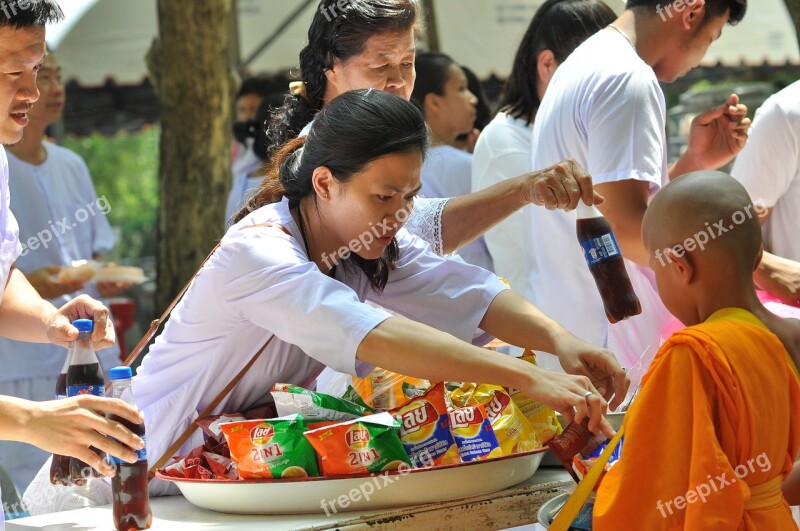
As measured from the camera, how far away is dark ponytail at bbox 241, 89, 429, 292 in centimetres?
231

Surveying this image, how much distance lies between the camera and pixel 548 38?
3.90 metres

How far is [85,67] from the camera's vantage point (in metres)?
7.96

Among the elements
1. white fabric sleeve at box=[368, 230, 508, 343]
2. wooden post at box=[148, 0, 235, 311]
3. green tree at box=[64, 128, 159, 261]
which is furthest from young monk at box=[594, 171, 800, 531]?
green tree at box=[64, 128, 159, 261]

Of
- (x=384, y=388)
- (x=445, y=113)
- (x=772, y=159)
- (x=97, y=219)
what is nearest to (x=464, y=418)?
Answer: (x=384, y=388)

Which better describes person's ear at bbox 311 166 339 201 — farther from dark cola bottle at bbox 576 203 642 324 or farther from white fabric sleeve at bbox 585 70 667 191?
white fabric sleeve at bbox 585 70 667 191

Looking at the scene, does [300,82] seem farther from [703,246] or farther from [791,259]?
[791,259]

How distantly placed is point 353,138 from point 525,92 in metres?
1.80

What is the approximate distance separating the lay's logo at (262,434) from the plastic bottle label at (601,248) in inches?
35.9

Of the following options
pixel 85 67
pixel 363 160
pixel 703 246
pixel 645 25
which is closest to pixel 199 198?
pixel 85 67

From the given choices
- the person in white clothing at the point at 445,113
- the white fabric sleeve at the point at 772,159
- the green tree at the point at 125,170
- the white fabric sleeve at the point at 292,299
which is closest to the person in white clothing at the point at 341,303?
the white fabric sleeve at the point at 292,299

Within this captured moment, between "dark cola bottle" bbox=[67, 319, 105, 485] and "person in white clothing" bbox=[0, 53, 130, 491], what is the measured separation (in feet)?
8.01

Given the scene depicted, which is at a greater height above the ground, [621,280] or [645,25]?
[645,25]

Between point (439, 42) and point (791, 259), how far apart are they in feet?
16.0

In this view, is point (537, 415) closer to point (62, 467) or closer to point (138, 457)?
point (138, 457)
